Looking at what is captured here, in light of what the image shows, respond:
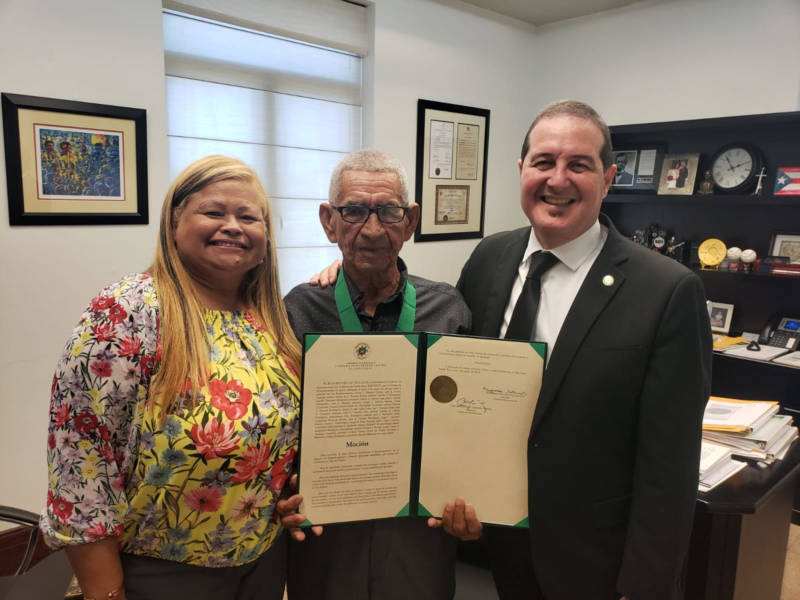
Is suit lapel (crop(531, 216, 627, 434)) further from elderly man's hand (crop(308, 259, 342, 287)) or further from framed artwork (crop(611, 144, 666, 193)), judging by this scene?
framed artwork (crop(611, 144, 666, 193))

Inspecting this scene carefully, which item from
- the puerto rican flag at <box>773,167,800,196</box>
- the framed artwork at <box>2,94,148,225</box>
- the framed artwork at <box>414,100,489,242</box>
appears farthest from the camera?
the framed artwork at <box>414,100,489,242</box>

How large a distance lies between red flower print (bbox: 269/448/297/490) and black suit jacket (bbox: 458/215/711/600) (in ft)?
1.85

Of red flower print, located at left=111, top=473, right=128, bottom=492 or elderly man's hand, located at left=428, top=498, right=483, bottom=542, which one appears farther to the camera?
A: elderly man's hand, located at left=428, top=498, right=483, bottom=542

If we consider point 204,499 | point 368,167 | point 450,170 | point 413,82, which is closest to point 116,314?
point 204,499

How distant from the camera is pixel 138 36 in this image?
2.59m

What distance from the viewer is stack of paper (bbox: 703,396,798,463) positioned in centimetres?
176

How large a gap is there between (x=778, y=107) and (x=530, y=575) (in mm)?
3240

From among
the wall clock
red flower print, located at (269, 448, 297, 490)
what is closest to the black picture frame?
the wall clock

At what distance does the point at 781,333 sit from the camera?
10.9 ft

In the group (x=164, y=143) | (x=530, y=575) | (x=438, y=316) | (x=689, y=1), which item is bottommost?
(x=530, y=575)

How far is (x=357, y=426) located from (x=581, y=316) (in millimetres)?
587

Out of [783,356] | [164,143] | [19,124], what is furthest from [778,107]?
[19,124]

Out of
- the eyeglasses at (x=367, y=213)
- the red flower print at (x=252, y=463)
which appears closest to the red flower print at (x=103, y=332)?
the red flower print at (x=252, y=463)

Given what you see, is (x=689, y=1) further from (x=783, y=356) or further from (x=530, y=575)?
(x=530, y=575)
